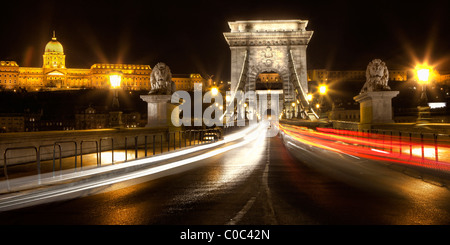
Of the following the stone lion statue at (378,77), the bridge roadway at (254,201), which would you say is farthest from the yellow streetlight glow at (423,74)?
the bridge roadway at (254,201)

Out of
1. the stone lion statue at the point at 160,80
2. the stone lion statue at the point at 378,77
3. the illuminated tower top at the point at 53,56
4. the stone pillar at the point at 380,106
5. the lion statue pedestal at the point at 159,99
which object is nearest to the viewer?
the stone pillar at the point at 380,106

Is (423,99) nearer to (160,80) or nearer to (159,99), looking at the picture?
(159,99)

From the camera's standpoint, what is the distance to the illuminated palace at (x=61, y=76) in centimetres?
14388

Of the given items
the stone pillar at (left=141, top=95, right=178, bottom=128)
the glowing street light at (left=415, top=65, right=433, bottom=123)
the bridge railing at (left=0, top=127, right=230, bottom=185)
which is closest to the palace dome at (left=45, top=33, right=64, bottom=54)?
the stone pillar at (left=141, top=95, right=178, bottom=128)

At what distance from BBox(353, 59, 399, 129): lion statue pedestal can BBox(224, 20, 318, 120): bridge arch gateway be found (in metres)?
43.1

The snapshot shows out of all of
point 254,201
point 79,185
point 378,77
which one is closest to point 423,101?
point 378,77

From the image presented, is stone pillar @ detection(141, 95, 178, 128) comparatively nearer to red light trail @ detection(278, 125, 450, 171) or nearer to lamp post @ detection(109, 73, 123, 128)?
lamp post @ detection(109, 73, 123, 128)

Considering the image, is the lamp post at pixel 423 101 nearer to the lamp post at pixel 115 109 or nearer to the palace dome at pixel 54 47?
the lamp post at pixel 115 109

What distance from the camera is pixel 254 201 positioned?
21.0 feet

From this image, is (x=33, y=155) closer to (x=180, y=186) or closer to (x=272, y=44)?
(x=180, y=186)

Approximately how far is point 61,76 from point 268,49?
107 m

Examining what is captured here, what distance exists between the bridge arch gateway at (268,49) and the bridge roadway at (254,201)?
52955mm
